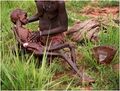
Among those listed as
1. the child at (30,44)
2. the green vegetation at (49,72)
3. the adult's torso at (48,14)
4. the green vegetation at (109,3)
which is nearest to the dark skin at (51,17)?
the adult's torso at (48,14)

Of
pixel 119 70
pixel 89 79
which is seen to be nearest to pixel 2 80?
pixel 89 79

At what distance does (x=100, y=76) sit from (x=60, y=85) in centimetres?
51

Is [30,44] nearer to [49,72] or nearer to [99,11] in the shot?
[49,72]

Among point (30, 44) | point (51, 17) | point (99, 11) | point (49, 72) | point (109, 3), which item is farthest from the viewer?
point (109, 3)

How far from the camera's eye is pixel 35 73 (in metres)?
4.26

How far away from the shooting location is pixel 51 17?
5102 millimetres

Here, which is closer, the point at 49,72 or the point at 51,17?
the point at 49,72

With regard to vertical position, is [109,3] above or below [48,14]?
below

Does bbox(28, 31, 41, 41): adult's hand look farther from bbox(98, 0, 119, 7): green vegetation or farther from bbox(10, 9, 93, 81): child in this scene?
bbox(98, 0, 119, 7): green vegetation

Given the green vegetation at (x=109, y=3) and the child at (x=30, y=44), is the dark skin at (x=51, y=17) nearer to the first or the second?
the child at (x=30, y=44)

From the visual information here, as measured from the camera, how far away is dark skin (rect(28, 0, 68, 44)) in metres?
4.92

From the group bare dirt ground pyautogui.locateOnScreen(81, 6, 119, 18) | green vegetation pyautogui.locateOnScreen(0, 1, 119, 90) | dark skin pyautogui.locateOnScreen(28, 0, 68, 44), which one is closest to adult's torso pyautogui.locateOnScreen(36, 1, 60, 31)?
dark skin pyautogui.locateOnScreen(28, 0, 68, 44)

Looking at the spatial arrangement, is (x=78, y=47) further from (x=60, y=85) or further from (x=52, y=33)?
(x=60, y=85)

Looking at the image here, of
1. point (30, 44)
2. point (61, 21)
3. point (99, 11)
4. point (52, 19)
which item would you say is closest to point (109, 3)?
point (99, 11)
